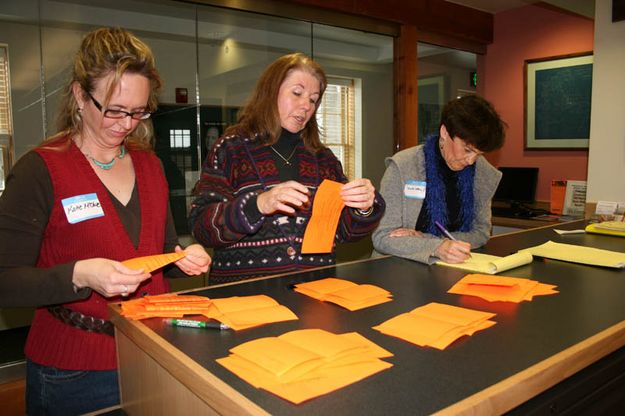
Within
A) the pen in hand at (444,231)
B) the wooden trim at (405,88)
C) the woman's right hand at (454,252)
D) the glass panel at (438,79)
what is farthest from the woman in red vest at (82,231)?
the glass panel at (438,79)

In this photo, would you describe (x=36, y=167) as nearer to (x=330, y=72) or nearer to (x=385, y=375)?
(x=385, y=375)

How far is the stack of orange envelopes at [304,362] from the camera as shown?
802mm

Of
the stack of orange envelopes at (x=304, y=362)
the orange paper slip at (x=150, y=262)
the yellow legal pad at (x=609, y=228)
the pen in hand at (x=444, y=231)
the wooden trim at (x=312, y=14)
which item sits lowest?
the stack of orange envelopes at (x=304, y=362)

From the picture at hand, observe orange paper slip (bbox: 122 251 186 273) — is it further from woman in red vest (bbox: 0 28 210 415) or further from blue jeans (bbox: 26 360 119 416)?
blue jeans (bbox: 26 360 119 416)

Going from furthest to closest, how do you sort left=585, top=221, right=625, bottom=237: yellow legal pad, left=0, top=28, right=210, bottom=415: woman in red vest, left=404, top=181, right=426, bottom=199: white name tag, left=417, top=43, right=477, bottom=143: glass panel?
1. left=417, top=43, right=477, bottom=143: glass panel
2. left=585, top=221, right=625, bottom=237: yellow legal pad
3. left=404, top=181, right=426, bottom=199: white name tag
4. left=0, top=28, right=210, bottom=415: woman in red vest

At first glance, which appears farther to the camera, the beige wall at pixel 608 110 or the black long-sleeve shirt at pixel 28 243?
the beige wall at pixel 608 110

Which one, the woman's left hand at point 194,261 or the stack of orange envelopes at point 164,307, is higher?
the woman's left hand at point 194,261

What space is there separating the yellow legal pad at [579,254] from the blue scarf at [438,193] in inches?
12.5

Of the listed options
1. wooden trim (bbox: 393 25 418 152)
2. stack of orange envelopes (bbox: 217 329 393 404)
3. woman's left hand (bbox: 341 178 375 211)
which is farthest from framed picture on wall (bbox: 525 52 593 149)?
stack of orange envelopes (bbox: 217 329 393 404)

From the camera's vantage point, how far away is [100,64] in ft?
4.11

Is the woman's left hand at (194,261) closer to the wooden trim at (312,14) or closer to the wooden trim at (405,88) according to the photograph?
the wooden trim at (312,14)

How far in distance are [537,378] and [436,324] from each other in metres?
0.25

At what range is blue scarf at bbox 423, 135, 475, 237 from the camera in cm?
213

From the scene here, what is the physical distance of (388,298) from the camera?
1.32 m
